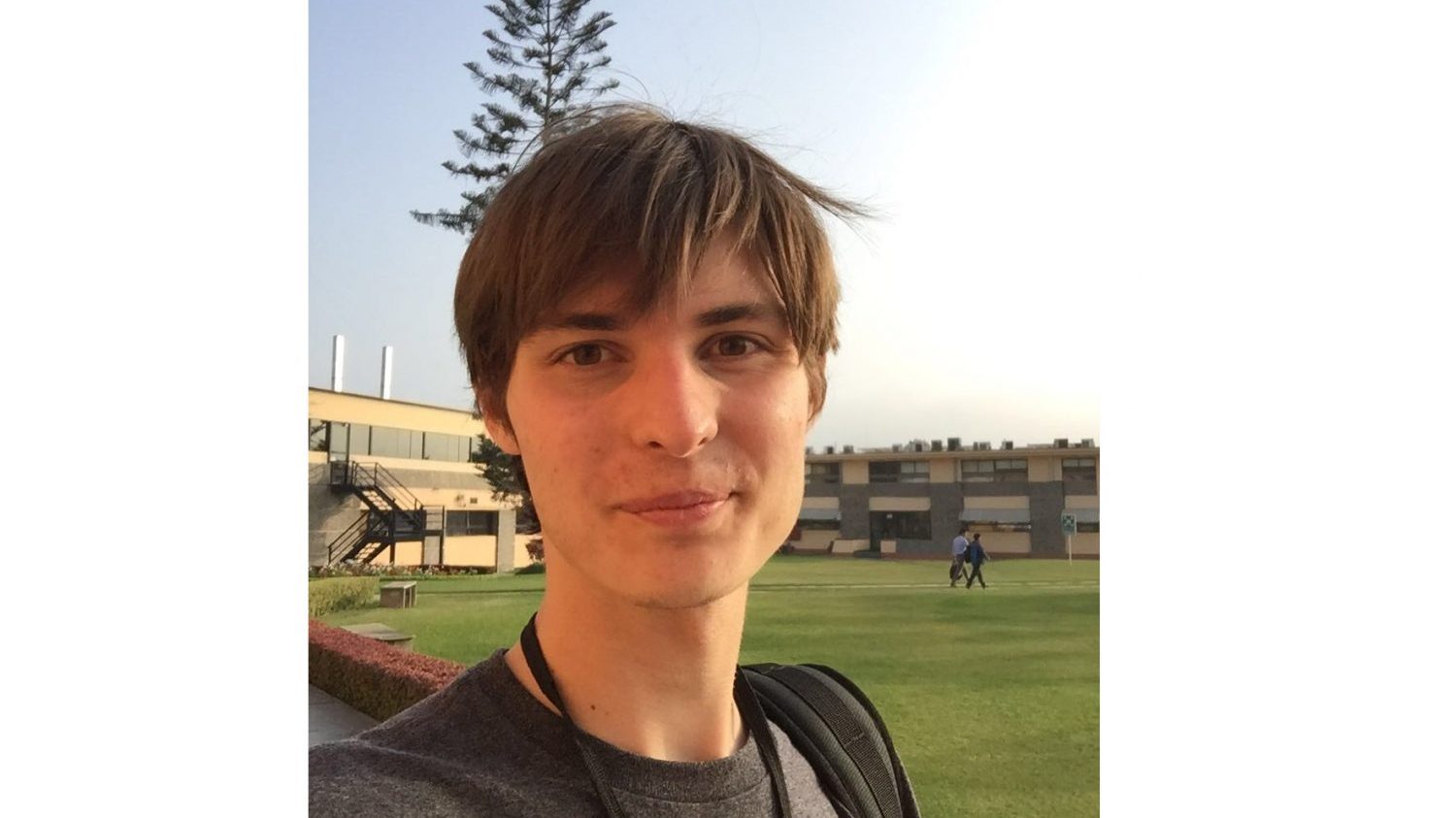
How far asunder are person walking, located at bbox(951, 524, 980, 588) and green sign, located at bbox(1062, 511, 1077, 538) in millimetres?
221

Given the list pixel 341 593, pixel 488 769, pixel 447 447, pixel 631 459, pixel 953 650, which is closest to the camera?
pixel 488 769

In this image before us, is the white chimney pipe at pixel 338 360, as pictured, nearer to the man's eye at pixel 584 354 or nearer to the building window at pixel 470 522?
the building window at pixel 470 522

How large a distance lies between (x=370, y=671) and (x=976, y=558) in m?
1.28

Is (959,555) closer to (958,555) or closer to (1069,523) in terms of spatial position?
(958,555)

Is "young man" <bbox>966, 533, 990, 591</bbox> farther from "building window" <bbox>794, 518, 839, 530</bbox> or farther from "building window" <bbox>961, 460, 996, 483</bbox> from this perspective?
"building window" <bbox>794, 518, 839, 530</bbox>

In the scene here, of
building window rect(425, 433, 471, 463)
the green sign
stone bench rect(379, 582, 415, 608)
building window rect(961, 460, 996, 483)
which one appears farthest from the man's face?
the green sign

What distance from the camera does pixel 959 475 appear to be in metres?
2.67

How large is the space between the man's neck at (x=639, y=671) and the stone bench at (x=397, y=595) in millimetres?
511

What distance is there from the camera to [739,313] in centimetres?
200

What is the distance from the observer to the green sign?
107 inches

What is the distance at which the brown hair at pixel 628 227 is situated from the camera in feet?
6.37

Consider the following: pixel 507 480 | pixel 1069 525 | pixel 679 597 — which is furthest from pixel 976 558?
pixel 507 480

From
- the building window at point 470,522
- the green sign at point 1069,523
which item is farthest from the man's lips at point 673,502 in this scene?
the green sign at point 1069,523
